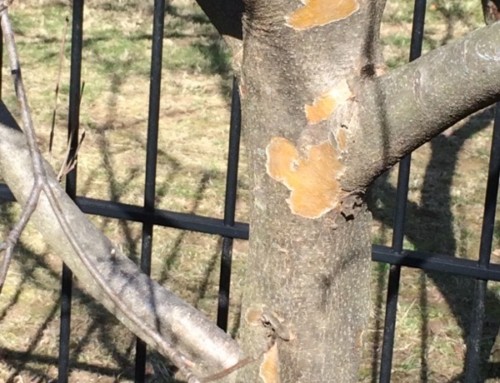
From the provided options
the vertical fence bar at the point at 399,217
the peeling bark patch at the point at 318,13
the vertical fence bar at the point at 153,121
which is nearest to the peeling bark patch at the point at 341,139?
the peeling bark patch at the point at 318,13

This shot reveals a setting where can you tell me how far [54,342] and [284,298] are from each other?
2.44 m

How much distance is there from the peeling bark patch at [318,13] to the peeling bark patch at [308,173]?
0.18 meters

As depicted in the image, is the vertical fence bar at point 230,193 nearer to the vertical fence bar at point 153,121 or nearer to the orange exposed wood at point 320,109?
the vertical fence bar at point 153,121

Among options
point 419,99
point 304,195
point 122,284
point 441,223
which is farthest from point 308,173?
point 441,223

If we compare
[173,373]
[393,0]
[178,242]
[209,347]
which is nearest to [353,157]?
[209,347]

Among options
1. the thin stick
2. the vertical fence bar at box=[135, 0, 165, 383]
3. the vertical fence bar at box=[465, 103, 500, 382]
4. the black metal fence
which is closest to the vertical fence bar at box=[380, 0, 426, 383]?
the black metal fence

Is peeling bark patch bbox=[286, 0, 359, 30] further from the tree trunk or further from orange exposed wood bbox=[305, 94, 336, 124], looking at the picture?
orange exposed wood bbox=[305, 94, 336, 124]

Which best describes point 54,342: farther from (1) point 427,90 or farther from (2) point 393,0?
(2) point 393,0

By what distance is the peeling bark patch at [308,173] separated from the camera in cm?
175

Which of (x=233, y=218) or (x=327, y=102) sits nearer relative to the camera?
(x=327, y=102)

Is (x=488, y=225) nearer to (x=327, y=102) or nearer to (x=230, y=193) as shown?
(x=230, y=193)

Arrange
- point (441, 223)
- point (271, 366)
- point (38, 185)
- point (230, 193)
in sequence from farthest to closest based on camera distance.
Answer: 1. point (441, 223)
2. point (230, 193)
3. point (271, 366)
4. point (38, 185)

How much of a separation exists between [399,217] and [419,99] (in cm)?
97

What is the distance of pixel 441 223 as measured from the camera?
5.32 meters
